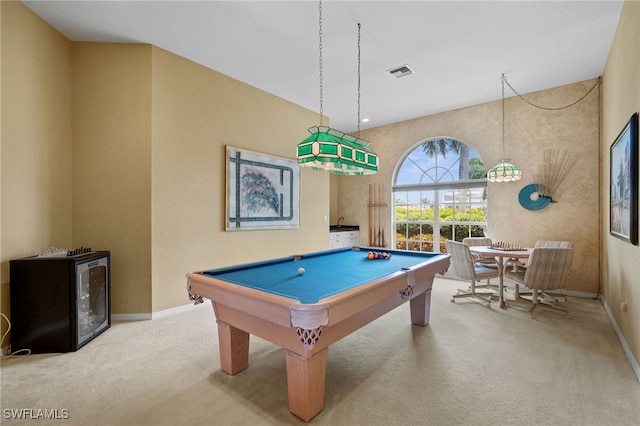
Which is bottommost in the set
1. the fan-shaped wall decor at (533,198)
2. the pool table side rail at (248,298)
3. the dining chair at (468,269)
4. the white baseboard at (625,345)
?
the white baseboard at (625,345)

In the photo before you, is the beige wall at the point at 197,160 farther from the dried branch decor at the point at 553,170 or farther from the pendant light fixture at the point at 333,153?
the dried branch decor at the point at 553,170

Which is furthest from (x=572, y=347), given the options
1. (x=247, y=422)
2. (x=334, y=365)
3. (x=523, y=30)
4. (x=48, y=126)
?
(x=48, y=126)

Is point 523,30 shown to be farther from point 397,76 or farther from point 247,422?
point 247,422

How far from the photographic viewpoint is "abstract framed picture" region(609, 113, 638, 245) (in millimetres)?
2211

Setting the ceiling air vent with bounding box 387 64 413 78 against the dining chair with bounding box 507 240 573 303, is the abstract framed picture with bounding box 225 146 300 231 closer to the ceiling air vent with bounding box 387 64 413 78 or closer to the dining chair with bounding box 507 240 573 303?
the ceiling air vent with bounding box 387 64 413 78

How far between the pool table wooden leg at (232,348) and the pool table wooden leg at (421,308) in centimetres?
183

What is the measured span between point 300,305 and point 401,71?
11.8 feet

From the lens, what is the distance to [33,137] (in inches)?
106

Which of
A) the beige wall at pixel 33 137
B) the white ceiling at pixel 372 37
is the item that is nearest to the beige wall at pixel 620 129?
the white ceiling at pixel 372 37

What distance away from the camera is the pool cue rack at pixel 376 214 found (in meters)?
6.42

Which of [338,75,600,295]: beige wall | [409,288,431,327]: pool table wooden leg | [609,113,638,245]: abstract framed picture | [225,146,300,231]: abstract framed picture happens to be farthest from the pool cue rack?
[609,113,638,245]: abstract framed picture

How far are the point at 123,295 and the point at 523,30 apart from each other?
5.25m

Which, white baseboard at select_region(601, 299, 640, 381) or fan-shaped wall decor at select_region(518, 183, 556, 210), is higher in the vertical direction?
fan-shaped wall decor at select_region(518, 183, 556, 210)

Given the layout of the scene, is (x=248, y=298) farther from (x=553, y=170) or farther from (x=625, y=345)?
(x=553, y=170)
